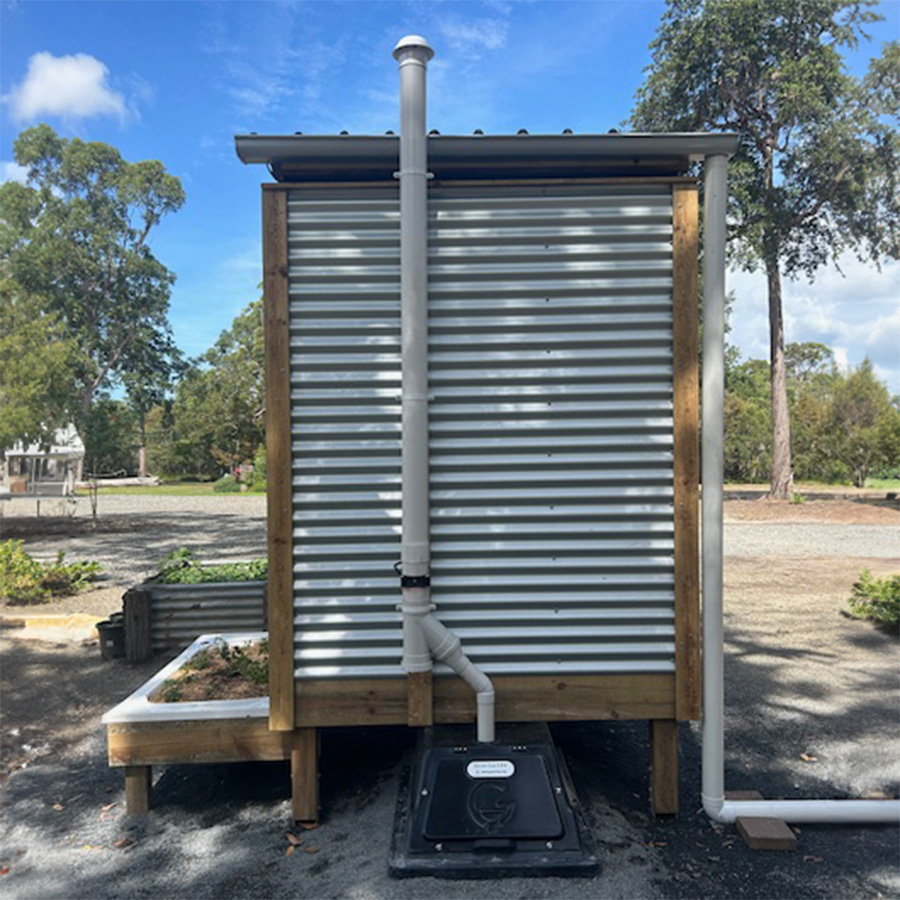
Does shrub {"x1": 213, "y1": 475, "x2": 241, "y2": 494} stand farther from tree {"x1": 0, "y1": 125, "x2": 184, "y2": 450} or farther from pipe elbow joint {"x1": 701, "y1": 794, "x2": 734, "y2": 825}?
pipe elbow joint {"x1": 701, "y1": 794, "x2": 734, "y2": 825}

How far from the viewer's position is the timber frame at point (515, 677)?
327 centimetres

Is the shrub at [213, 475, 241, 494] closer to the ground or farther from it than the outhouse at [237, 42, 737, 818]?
closer to the ground

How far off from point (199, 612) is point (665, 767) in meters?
4.54

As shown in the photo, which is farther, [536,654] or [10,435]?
[10,435]

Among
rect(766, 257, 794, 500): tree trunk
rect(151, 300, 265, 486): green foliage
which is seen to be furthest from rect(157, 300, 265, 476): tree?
rect(766, 257, 794, 500): tree trunk

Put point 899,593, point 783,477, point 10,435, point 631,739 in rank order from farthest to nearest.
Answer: point 783,477, point 10,435, point 899,593, point 631,739

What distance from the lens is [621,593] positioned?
334 centimetres


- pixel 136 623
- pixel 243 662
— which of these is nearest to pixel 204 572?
pixel 136 623

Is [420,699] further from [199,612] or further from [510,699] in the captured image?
[199,612]

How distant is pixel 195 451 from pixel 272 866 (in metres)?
40.8

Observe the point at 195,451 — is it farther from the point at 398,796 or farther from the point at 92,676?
the point at 398,796

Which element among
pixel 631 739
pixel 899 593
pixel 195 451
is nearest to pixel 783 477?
pixel 899 593

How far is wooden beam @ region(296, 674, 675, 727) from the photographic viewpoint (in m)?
3.33

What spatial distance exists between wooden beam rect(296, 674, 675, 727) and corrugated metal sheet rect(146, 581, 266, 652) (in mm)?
3396
